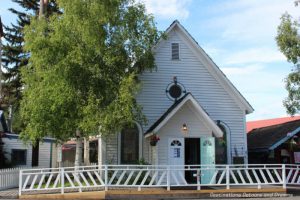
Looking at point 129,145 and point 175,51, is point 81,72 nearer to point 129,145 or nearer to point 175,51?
point 129,145

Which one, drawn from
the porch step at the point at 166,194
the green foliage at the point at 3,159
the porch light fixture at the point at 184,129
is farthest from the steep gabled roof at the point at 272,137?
the green foliage at the point at 3,159

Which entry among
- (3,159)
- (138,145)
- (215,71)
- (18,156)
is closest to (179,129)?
(138,145)

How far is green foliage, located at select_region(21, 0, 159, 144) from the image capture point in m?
19.0

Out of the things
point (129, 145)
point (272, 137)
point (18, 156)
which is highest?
point (272, 137)

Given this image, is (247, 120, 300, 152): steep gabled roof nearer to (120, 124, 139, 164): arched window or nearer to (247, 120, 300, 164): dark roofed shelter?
(247, 120, 300, 164): dark roofed shelter

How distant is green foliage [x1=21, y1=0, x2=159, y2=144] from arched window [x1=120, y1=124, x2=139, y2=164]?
2789mm

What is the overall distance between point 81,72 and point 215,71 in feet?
29.0

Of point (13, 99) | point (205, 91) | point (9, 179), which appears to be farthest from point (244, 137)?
point (13, 99)

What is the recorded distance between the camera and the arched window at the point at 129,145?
2322 cm

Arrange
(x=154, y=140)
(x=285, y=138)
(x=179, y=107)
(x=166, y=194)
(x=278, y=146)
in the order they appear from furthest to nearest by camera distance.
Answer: (x=278, y=146) → (x=285, y=138) → (x=179, y=107) → (x=154, y=140) → (x=166, y=194)

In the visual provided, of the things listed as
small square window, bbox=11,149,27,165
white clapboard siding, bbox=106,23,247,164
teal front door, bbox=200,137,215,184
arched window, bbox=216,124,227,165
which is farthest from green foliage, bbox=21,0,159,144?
small square window, bbox=11,149,27,165

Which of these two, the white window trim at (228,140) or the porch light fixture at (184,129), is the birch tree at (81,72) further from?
the white window trim at (228,140)

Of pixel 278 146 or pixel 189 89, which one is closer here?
pixel 189 89

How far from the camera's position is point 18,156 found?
3119 centimetres
